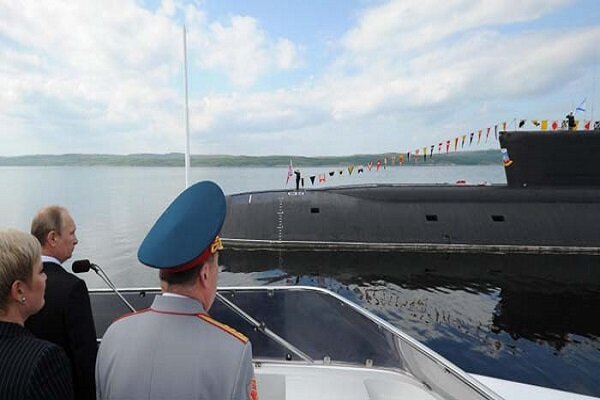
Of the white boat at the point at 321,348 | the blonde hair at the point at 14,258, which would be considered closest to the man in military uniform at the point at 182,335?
the blonde hair at the point at 14,258

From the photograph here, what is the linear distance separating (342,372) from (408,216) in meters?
16.5

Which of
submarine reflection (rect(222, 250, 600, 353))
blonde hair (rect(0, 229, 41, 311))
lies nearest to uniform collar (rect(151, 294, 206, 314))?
blonde hair (rect(0, 229, 41, 311))

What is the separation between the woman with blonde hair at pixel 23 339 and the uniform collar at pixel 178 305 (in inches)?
19.8

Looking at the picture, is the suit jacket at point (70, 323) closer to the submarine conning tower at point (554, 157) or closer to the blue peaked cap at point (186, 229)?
the blue peaked cap at point (186, 229)

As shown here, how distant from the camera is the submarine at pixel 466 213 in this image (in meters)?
17.7

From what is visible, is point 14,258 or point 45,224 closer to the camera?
point 14,258

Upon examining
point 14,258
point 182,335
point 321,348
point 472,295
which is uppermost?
point 14,258

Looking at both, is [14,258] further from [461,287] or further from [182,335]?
[461,287]

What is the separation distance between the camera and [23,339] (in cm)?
166

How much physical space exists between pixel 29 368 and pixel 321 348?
255cm

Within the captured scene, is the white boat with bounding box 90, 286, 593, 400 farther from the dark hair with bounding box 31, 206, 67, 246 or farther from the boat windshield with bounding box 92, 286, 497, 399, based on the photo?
the dark hair with bounding box 31, 206, 67, 246

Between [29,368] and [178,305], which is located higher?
[178,305]

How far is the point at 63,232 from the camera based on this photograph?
282cm

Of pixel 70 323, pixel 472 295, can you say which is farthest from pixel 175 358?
pixel 472 295
